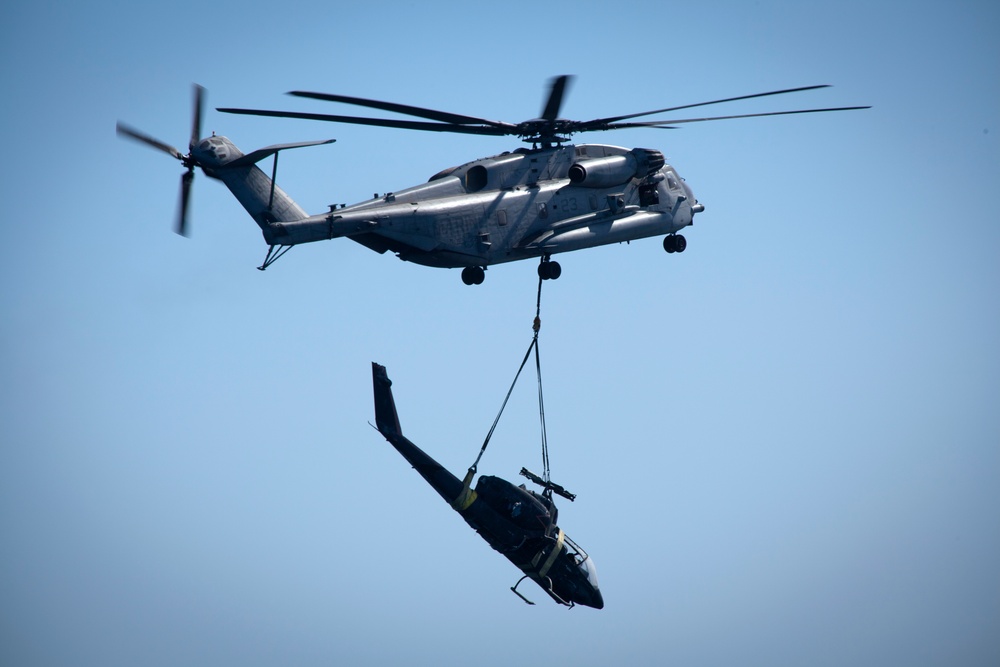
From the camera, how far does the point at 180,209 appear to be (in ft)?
124

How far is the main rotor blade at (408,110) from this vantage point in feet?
111

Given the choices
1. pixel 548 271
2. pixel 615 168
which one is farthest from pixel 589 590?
pixel 615 168

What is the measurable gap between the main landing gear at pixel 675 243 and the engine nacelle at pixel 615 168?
95.5 inches

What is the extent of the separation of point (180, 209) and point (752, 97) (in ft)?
54.4

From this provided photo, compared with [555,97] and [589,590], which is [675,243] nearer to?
[555,97]

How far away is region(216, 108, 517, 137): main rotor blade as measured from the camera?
33287 mm

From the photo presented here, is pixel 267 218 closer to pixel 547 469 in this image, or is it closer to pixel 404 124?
pixel 404 124

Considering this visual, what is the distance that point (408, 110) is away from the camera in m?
35.9

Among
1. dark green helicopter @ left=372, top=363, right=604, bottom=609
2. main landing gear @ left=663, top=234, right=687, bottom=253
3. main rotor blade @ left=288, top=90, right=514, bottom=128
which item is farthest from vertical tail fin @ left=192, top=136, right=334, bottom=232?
main landing gear @ left=663, top=234, right=687, bottom=253

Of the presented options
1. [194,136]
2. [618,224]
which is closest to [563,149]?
[618,224]

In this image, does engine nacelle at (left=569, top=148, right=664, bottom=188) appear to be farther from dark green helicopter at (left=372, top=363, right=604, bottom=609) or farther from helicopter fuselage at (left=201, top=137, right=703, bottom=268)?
dark green helicopter at (left=372, top=363, right=604, bottom=609)

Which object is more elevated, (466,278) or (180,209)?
(466,278)

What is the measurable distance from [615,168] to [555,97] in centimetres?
452

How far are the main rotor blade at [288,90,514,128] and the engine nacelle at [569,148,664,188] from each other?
2.96m
